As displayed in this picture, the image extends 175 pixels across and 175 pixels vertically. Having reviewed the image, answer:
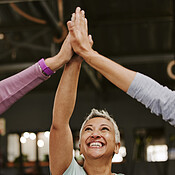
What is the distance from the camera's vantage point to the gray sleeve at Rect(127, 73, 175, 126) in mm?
1155

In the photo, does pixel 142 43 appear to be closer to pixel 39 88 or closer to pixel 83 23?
pixel 39 88

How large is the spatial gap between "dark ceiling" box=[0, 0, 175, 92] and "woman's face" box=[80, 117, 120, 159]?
2.73 metres

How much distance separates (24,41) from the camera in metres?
6.32

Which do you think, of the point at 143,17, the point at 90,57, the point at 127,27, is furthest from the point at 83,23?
the point at 127,27

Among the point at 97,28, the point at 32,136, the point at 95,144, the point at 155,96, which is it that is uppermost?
the point at 97,28

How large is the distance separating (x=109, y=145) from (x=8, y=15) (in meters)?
4.11

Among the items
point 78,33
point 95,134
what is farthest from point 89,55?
point 95,134

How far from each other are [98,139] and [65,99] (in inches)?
9.9

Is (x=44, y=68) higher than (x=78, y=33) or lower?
lower

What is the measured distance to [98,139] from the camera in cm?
177

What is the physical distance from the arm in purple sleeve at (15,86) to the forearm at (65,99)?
0.22 meters

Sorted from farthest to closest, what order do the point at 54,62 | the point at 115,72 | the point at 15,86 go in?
the point at 54,62, the point at 15,86, the point at 115,72

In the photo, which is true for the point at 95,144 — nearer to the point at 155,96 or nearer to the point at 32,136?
the point at 155,96

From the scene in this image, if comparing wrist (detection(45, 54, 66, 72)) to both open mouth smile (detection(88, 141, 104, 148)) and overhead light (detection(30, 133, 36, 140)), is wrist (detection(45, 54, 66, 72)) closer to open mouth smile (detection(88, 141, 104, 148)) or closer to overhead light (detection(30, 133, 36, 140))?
open mouth smile (detection(88, 141, 104, 148))
